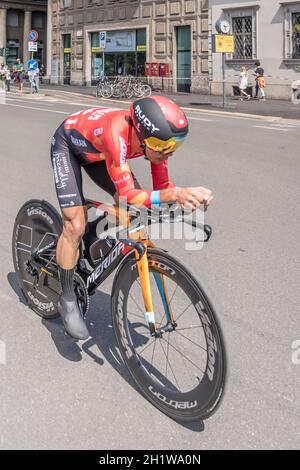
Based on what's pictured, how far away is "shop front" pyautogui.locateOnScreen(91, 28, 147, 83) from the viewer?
1399 inches

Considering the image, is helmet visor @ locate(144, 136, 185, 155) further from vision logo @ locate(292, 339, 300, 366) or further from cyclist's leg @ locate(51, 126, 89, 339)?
vision logo @ locate(292, 339, 300, 366)

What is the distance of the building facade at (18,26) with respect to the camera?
61.5 m

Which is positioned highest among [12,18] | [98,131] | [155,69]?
[12,18]

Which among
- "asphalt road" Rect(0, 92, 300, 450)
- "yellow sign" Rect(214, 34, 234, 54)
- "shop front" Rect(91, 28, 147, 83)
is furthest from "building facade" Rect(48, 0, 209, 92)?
"asphalt road" Rect(0, 92, 300, 450)

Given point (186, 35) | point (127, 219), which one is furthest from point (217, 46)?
point (127, 219)

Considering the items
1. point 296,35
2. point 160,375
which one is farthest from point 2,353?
point 296,35

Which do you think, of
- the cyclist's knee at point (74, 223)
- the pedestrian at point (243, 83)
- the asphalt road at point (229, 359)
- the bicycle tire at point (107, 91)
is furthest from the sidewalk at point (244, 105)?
the cyclist's knee at point (74, 223)

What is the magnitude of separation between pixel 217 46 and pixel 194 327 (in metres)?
22.4

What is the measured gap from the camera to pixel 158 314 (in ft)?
10.7

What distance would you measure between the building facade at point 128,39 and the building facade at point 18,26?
20513 mm

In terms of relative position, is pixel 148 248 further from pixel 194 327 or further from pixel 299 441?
pixel 299 441

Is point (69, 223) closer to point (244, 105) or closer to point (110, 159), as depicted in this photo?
point (110, 159)

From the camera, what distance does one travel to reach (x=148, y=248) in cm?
309

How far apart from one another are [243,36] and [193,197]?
1140 inches
